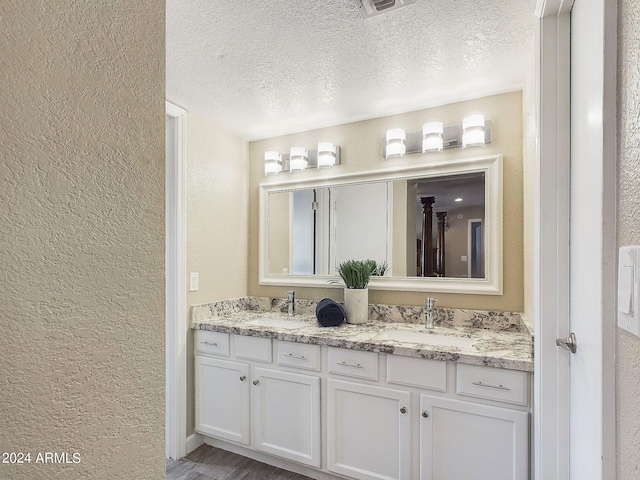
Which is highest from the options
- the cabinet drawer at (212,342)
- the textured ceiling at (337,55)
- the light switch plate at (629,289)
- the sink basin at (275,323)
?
the textured ceiling at (337,55)

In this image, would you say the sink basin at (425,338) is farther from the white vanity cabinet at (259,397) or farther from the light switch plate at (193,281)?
the light switch plate at (193,281)

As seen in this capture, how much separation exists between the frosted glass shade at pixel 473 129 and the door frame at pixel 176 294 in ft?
6.04

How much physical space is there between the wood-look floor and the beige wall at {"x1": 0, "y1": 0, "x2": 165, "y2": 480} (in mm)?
1653

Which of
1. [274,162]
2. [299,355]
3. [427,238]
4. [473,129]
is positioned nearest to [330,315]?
[299,355]

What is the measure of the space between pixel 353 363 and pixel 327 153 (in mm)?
1512

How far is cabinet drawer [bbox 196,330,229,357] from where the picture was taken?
2389 millimetres

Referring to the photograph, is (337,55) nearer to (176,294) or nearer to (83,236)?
(83,236)

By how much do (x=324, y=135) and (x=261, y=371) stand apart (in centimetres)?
175

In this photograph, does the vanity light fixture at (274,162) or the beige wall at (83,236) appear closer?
the beige wall at (83,236)

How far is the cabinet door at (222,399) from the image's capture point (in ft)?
7.56

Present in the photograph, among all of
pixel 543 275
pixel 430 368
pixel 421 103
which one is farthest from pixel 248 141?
pixel 543 275

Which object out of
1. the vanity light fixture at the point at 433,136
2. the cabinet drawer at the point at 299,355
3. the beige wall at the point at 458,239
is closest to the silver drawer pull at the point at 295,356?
the cabinet drawer at the point at 299,355

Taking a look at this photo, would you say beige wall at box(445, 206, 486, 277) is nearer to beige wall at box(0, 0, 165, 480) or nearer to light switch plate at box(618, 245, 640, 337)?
light switch plate at box(618, 245, 640, 337)

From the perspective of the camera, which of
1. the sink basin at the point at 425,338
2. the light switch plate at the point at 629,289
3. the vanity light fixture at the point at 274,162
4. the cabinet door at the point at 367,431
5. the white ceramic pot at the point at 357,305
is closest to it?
the light switch plate at the point at 629,289
